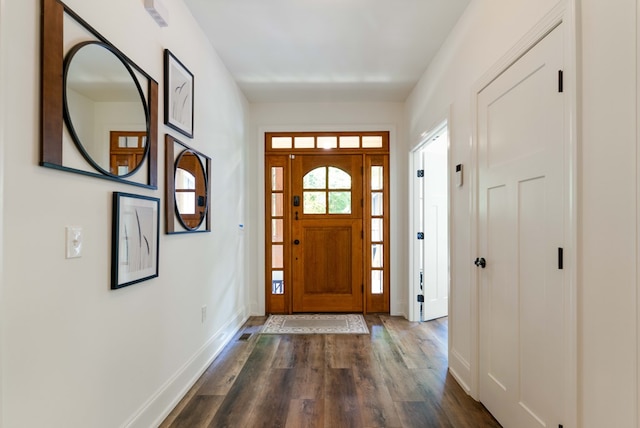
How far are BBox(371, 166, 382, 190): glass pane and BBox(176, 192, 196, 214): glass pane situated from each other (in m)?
2.35

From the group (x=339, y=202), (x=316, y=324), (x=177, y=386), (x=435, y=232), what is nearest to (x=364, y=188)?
(x=339, y=202)

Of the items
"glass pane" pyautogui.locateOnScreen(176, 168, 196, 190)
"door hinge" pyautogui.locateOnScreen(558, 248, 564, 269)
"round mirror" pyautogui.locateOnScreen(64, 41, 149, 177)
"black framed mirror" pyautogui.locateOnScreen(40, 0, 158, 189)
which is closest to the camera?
"black framed mirror" pyautogui.locateOnScreen(40, 0, 158, 189)

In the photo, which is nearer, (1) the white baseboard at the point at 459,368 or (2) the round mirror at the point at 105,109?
(2) the round mirror at the point at 105,109

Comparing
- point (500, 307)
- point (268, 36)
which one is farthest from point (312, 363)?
point (268, 36)

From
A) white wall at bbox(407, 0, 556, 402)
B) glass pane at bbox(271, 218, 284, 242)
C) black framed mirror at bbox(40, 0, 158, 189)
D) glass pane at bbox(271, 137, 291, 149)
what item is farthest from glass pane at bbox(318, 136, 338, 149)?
black framed mirror at bbox(40, 0, 158, 189)

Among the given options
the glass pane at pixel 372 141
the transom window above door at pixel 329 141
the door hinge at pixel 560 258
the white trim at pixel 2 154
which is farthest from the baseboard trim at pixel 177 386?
the glass pane at pixel 372 141

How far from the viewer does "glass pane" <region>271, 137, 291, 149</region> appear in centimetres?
409

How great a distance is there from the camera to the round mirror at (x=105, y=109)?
1.24 metres

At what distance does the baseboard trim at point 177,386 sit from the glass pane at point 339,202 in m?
1.83

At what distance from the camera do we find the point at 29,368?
1.06m

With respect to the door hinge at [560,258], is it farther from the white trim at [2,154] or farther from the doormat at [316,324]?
the doormat at [316,324]

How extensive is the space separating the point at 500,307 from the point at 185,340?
202cm

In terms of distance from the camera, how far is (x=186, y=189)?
2240 mm

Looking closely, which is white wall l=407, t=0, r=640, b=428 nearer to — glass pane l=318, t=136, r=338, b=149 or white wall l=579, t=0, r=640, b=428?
white wall l=579, t=0, r=640, b=428
